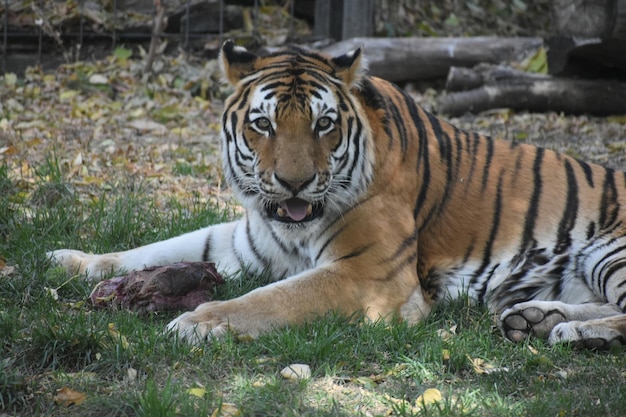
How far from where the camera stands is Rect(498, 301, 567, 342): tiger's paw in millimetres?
3877

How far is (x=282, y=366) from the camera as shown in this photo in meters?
3.44

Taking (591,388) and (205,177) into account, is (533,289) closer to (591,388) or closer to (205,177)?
(591,388)

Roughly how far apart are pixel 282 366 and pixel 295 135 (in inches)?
40.4

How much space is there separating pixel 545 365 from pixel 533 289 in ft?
2.77

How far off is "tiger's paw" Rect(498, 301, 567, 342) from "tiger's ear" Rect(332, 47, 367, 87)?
1.25 meters

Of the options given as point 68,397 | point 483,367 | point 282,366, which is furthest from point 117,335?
point 483,367

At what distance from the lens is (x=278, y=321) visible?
12.3ft

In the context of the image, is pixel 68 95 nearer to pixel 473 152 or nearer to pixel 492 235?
pixel 473 152

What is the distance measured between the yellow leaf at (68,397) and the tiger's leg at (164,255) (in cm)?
132

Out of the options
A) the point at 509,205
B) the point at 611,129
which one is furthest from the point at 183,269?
the point at 611,129

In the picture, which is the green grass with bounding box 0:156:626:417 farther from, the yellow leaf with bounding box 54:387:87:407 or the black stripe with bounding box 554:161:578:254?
the black stripe with bounding box 554:161:578:254

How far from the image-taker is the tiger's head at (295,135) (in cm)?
390

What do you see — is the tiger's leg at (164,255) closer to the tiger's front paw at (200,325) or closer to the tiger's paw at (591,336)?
the tiger's front paw at (200,325)

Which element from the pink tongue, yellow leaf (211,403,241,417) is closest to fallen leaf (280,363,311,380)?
yellow leaf (211,403,241,417)
